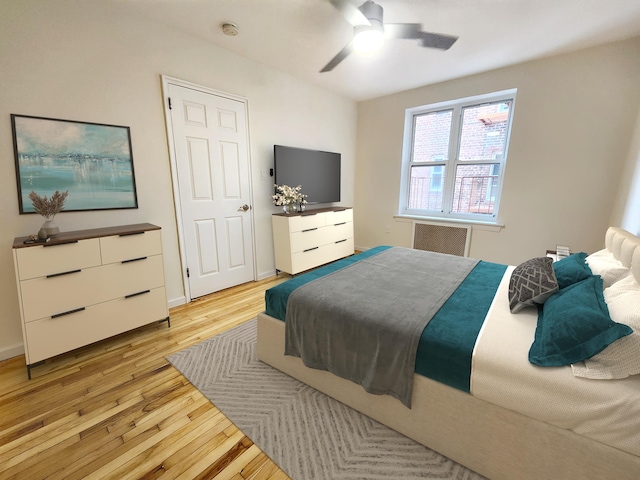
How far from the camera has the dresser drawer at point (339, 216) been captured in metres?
3.88

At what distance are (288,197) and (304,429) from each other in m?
2.60

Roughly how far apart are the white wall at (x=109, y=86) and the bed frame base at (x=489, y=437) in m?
2.32

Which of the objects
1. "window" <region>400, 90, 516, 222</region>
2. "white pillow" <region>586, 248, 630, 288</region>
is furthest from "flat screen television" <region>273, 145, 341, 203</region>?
"white pillow" <region>586, 248, 630, 288</region>

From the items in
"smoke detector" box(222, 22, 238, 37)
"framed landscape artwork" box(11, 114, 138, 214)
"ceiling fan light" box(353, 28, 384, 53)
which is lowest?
"framed landscape artwork" box(11, 114, 138, 214)

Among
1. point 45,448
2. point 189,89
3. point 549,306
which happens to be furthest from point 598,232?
point 45,448

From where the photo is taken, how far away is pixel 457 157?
152 inches

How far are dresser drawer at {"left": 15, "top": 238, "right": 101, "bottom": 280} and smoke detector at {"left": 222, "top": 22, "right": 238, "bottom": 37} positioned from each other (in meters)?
2.08

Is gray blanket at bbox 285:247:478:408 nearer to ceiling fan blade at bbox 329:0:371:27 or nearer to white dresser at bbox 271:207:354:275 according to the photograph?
white dresser at bbox 271:207:354:275

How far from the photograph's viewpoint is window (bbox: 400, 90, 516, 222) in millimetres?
3545

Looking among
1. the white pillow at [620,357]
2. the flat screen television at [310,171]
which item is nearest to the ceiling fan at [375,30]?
the flat screen television at [310,171]

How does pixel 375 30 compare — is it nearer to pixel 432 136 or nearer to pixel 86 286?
pixel 432 136

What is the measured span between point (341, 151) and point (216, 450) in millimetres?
4074

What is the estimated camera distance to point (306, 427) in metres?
1.43

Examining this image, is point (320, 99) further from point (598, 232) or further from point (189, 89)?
point (598, 232)
